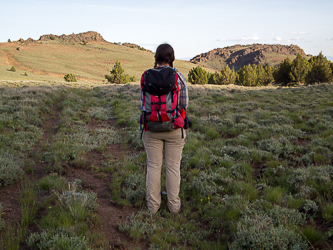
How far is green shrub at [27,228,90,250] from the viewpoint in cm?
250

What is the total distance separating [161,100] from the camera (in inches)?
124

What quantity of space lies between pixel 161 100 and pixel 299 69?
163 ft

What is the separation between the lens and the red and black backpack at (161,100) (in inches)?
120

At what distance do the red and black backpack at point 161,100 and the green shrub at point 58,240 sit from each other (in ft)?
5.62

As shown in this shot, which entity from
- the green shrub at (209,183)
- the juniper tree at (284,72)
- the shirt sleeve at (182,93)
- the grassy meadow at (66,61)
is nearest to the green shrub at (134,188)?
the green shrub at (209,183)

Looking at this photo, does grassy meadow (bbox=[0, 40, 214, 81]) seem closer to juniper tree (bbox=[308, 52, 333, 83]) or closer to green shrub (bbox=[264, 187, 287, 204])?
juniper tree (bbox=[308, 52, 333, 83])

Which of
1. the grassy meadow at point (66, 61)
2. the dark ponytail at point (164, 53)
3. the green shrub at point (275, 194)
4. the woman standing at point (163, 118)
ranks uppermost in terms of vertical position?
the grassy meadow at point (66, 61)

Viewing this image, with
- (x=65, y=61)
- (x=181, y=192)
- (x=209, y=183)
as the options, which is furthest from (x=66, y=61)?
(x=209, y=183)

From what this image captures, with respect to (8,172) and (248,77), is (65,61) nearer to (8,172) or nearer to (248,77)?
(248,77)

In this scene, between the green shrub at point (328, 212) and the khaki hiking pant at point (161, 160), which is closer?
the green shrub at point (328, 212)

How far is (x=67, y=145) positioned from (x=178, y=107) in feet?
14.4

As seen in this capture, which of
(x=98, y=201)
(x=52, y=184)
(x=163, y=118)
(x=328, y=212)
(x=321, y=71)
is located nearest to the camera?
(x=328, y=212)

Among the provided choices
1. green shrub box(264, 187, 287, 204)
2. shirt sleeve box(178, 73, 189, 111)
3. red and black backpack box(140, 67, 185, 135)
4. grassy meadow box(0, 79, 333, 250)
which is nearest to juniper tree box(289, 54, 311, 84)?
grassy meadow box(0, 79, 333, 250)

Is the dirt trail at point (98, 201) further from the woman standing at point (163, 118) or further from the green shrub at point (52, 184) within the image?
the woman standing at point (163, 118)
